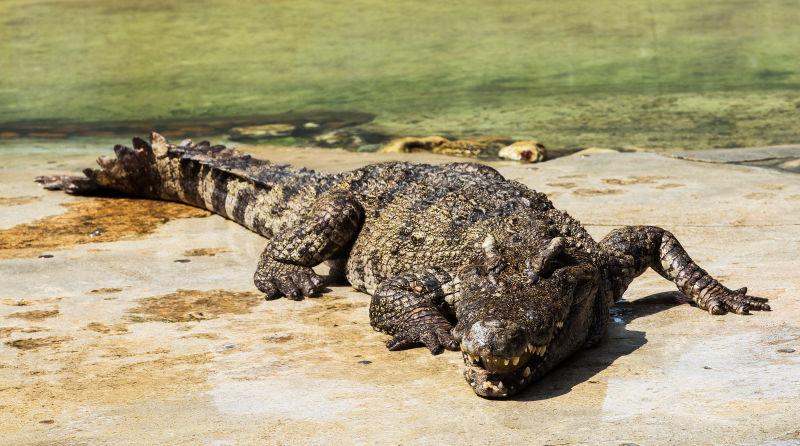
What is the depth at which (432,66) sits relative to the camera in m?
14.3

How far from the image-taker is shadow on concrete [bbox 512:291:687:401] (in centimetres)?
378

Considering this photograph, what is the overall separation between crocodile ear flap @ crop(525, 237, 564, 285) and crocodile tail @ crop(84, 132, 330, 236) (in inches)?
81.4

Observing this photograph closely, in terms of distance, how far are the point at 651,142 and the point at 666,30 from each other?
643 centimetres

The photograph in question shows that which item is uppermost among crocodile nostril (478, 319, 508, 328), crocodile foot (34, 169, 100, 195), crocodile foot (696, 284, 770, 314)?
crocodile nostril (478, 319, 508, 328)

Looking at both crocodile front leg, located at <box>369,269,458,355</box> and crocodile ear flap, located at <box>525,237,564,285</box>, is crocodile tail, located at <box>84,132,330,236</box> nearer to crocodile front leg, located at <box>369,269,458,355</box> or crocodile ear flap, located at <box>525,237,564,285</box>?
crocodile front leg, located at <box>369,269,458,355</box>

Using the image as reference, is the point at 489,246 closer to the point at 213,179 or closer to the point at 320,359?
the point at 320,359

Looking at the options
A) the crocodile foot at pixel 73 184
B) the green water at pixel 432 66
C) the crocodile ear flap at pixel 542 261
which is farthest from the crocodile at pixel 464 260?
the green water at pixel 432 66

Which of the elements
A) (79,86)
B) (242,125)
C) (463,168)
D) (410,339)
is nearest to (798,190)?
(463,168)

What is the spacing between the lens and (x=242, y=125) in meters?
11.5

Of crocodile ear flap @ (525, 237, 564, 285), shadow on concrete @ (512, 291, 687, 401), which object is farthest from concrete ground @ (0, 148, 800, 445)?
crocodile ear flap @ (525, 237, 564, 285)

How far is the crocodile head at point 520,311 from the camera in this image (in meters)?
3.61

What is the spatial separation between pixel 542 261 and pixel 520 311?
35 centimetres

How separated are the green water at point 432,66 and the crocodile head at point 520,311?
6.07 m

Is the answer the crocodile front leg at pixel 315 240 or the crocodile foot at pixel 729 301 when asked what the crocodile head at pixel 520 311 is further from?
the crocodile front leg at pixel 315 240
